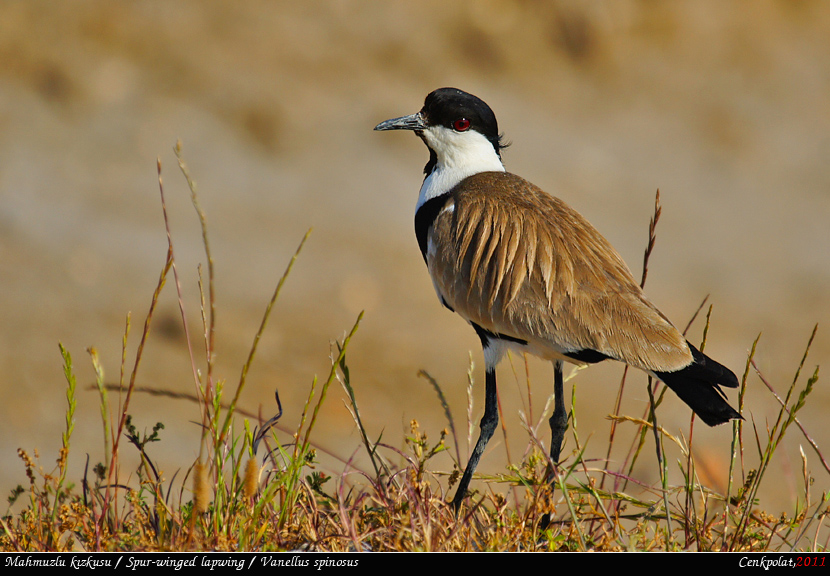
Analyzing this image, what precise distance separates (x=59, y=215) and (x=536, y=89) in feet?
17.0

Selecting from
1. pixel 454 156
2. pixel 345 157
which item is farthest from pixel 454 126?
pixel 345 157

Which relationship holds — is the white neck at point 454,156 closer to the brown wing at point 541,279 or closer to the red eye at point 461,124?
the red eye at point 461,124

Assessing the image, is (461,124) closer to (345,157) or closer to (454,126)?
(454,126)

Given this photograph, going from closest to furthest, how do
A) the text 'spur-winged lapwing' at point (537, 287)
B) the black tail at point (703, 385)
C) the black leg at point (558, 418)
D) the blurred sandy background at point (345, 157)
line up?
the black tail at point (703, 385), the text 'spur-winged lapwing' at point (537, 287), the black leg at point (558, 418), the blurred sandy background at point (345, 157)

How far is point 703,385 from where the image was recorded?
9.16ft

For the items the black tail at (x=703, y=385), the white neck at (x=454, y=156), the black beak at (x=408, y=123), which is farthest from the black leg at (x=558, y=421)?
the black beak at (x=408, y=123)

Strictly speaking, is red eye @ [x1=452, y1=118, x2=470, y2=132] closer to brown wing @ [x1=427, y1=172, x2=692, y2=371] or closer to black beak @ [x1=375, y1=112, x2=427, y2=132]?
black beak @ [x1=375, y1=112, x2=427, y2=132]

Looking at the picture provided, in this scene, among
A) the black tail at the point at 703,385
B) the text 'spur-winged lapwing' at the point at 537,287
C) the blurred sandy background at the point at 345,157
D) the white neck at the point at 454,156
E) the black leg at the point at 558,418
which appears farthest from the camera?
the blurred sandy background at the point at 345,157

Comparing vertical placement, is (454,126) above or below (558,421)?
above

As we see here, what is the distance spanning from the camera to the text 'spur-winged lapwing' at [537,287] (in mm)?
2889

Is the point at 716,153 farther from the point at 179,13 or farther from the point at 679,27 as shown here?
the point at 179,13

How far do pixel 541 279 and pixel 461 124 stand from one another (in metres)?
0.96

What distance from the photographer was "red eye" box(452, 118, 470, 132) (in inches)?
146

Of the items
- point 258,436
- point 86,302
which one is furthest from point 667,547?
point 86,302
